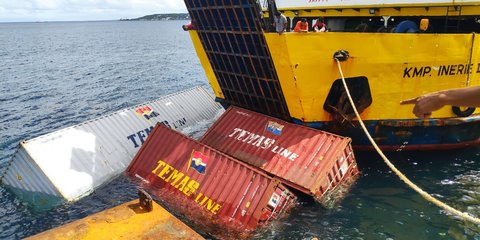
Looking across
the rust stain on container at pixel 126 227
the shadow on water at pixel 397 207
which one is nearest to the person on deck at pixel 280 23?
the shadow on water at pixel 397 207

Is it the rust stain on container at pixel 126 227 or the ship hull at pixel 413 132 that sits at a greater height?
the rust stain on container at pixel 126 227

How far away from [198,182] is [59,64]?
157ft

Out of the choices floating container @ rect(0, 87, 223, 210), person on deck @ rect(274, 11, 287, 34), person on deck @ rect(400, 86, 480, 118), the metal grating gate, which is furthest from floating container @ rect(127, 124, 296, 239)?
person on deck @ rect(400, 86, 480, 118)

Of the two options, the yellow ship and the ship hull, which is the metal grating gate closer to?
the yellow ship

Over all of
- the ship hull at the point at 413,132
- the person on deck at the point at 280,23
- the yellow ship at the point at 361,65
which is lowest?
the ship hull at the point at 413,132

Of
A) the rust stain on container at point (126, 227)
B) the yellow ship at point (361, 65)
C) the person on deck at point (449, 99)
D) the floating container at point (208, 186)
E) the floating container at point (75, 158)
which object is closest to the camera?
the person on deck at point (449, 99)

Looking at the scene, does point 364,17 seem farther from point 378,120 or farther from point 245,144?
point 245,144

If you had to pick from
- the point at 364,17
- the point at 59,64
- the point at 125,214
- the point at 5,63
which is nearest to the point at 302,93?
the point at 364,17

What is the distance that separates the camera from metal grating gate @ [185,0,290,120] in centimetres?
1298

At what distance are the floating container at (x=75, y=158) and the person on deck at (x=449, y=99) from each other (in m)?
11.4

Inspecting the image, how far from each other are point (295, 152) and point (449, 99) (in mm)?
8295

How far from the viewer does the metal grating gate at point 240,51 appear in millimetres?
12984

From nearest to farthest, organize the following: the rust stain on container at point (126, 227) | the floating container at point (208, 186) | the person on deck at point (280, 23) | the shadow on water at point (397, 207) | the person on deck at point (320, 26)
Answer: the rust stain on container at point (126, 227) → the shadow on water at point (397, 207) → the floating container at point (208, 186) → the person on deck at point (280, 23) → the person on deck at point (320, 26)

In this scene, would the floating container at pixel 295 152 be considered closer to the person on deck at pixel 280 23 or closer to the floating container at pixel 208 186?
the floating container at pixel 208 186
